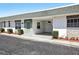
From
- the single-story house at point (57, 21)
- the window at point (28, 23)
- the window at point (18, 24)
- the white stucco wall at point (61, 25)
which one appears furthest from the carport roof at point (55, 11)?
the window at point (18, 24)

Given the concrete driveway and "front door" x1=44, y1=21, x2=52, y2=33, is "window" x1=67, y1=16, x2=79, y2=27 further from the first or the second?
"front door" x1=44, y1=21, x2=52, y2=33

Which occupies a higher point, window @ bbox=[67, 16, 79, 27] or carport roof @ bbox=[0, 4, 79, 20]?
carport roof @ bbox=[0, 4, 79, 20]

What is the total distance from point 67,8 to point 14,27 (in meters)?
16.3

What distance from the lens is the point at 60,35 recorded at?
19.9 meters

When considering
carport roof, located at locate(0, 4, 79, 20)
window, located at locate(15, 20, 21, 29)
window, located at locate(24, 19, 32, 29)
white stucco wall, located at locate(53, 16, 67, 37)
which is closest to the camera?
carport roof, located at locate(0, 4, 79, 20)

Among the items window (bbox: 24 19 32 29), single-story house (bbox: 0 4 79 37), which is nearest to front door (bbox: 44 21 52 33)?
single-story house (bbox: 0 4 79 37)

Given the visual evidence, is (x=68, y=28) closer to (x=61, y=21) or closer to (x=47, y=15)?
(x=61, y=21)

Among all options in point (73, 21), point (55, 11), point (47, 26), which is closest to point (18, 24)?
point (47, 26)

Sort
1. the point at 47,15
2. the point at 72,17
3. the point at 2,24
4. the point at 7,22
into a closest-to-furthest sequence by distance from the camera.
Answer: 1. the point at 72,17
2. the point at 47,15
3. the point at 7,22
4. the point at 2,24

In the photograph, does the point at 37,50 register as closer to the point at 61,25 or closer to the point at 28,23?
the point at 61,25

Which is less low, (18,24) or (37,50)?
(18,24)

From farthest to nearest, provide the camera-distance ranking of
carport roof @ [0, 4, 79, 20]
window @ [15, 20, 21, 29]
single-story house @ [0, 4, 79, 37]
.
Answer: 1. window @ [15, 20, 21, 29]
2. single-story house @ [0, 4, 79, 37]
3. carport roof @ [0, 4, 79, 20]

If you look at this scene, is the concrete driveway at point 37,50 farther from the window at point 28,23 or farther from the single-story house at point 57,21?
the window at point 28,23

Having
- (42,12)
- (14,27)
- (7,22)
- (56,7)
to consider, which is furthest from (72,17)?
(7,22)
